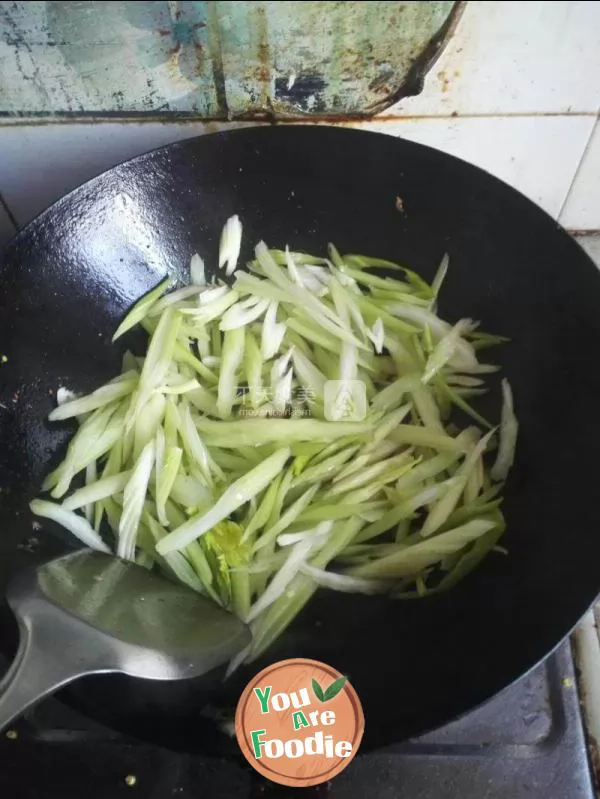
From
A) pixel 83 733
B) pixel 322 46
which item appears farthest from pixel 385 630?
Result: pixel 322 46

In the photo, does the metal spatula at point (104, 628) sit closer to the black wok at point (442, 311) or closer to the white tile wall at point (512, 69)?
the black wok at point (442, 311)

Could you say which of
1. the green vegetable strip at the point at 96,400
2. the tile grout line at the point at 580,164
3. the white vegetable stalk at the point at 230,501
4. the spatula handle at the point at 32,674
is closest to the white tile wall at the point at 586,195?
the tile grout line at the point at 580,164

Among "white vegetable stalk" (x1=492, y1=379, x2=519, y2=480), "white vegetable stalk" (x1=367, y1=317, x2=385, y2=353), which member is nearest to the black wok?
"white vegetable stalk" (x1=492, y1=379, x2=519, y2=480)

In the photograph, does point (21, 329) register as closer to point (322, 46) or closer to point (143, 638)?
point (143, 638)

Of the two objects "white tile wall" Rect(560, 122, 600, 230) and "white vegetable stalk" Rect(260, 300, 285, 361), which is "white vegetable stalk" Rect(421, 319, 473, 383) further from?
"white tile wall" Rect(560, 122, 600, 230)

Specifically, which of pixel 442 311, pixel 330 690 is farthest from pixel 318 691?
pixel 442 311

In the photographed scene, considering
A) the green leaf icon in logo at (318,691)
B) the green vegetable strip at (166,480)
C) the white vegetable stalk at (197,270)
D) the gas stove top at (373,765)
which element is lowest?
the gas stove top at (373,765)
